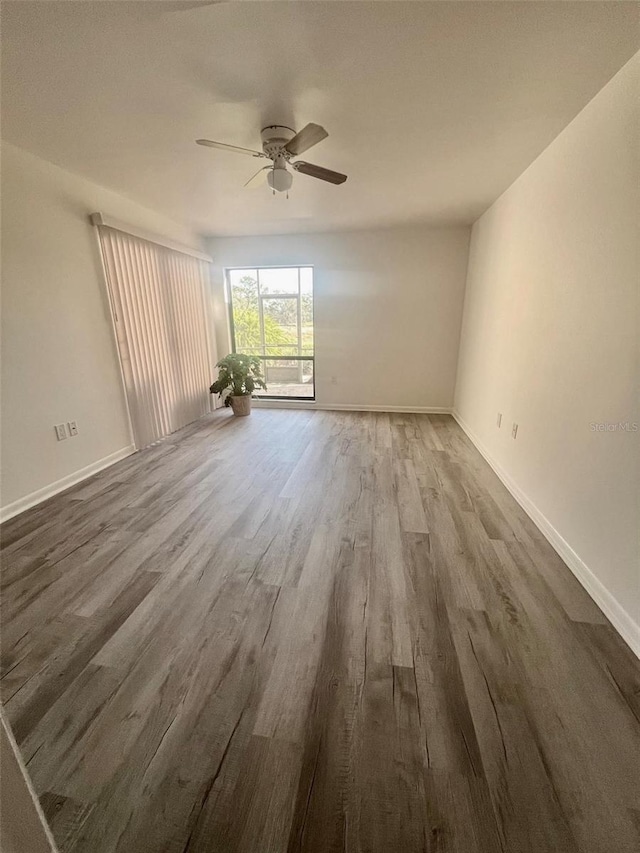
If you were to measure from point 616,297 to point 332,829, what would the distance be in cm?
221

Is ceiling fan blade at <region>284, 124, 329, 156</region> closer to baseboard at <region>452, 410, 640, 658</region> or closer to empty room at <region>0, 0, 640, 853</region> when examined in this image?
empty room at <region>0, 0, 640, 853</region>

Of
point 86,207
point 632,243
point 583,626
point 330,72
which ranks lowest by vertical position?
point 583,626

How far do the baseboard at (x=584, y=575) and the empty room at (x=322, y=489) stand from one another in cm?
2

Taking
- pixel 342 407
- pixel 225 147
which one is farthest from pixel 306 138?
pixel 342 407

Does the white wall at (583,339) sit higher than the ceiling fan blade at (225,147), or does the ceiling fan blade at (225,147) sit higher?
the ceiling fan blade at (225,147)

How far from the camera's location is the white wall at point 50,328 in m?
2.19

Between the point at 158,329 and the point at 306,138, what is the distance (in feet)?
8.48

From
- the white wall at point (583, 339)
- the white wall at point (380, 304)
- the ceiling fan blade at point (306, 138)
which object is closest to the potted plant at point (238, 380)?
the white wall at point (380, 304)

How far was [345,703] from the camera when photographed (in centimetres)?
113

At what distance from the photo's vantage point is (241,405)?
4598mm

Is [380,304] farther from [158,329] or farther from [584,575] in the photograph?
[584,575]

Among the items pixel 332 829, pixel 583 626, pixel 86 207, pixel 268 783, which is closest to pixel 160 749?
pixel 268 783

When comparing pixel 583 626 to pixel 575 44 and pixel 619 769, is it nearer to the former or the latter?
pixel 619 769

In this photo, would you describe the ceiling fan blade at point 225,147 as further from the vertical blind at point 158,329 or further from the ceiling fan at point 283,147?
the vertical blind at point 158,329
